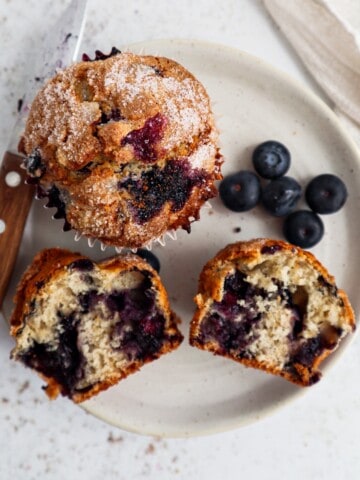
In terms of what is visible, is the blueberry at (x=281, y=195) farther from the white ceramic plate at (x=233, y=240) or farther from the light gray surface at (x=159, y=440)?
the light gray surface at (x=159, y=440)

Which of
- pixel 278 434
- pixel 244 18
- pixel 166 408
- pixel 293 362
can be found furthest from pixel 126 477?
pixel 244 18

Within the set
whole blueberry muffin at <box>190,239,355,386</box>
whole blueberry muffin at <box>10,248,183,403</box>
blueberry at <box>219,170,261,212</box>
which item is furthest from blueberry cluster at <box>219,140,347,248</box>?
whole blueberry muffin at <box>10,248,183,403</box>

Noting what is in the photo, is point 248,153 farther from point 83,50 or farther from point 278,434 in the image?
point 278,434

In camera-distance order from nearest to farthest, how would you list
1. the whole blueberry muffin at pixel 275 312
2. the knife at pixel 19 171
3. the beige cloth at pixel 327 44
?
the whole blueberry muffin at pixel 275 312, the knife at pixel 19 171, the beige cloth at pixel 327 44

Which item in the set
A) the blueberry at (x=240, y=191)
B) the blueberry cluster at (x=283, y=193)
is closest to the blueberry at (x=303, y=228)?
the blueberry cluster at (x=283, y=193)

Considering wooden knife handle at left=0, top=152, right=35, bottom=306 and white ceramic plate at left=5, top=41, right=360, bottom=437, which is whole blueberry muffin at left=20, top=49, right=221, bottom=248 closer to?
wooden knife handle at left=0, top=152, right=35, bottom=306

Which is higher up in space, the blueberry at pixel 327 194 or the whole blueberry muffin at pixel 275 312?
the blueberry at pixel 327 194
